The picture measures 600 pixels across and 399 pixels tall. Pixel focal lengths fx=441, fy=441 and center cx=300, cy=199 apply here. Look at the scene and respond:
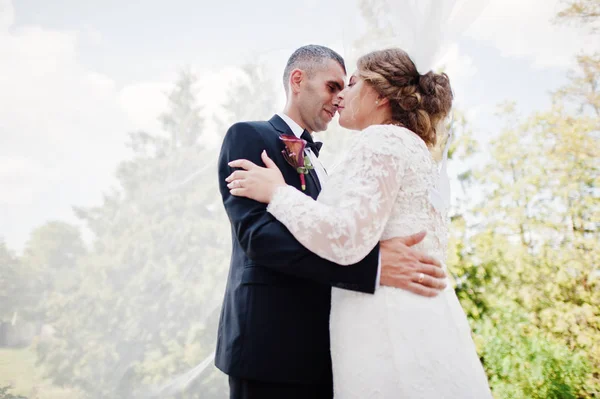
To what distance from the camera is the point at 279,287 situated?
4.94 feet

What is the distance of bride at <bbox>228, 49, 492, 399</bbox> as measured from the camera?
4.10ft

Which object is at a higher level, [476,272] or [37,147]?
[37,147]

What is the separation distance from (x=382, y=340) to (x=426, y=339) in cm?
13

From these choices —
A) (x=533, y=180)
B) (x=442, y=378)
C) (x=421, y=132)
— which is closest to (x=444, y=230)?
(x=421, y=132)

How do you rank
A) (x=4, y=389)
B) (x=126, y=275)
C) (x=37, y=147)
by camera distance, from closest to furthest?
(x=4, y=389) < (x=37, y=147) < (x=126, y=275)

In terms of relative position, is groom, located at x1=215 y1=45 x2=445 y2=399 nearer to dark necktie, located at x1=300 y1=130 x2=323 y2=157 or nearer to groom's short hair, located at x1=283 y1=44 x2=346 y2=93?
dark necktie, located at x1=300 y1=130 x2=323 y2=157

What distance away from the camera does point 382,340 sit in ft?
4.22

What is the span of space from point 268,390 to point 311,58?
5.10 feet

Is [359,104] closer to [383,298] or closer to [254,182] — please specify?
[254,182]

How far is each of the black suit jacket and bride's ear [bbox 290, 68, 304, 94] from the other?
0.63 m

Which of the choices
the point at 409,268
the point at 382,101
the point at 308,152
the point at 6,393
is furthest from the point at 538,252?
the point at 6,393

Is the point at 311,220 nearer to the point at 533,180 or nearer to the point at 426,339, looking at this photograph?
the point at 426,339

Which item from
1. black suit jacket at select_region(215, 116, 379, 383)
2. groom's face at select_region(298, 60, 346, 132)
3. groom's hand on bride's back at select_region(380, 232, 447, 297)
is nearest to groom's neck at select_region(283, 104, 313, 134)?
groom's face at select_region(298, 60, 346, 132)

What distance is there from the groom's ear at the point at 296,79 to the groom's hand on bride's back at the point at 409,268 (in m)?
1.07
